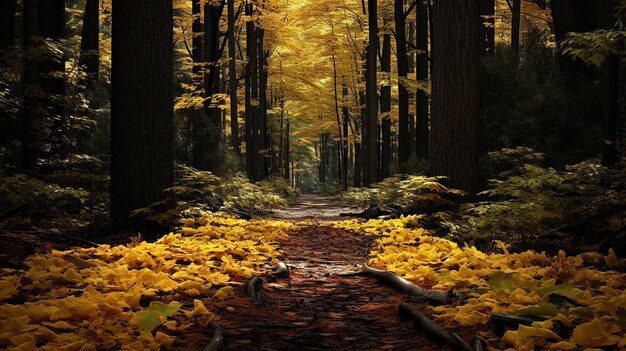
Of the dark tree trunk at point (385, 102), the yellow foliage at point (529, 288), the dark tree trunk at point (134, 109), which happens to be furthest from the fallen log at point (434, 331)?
the dark tree trunk at point (385, 102)

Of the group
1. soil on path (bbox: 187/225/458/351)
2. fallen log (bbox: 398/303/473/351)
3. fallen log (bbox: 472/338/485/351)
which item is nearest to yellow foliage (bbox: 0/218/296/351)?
soil on path (bbox: 187/225/458/351)

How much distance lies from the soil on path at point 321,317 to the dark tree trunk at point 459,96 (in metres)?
2.77

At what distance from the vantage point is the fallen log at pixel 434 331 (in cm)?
251

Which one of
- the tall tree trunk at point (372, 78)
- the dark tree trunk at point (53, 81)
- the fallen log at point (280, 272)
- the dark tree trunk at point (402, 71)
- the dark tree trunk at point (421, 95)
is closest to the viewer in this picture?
the fallen log at point (280, 272)

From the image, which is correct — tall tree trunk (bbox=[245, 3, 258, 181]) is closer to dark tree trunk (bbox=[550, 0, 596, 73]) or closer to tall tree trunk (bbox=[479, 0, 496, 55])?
tall tree trunk (bbox=[479, 0, 496, 55])

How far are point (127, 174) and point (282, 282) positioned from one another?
120 inches

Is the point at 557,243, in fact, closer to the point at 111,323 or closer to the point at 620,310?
the point at 620,310

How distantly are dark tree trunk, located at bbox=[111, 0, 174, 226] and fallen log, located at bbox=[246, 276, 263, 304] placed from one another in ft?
9.67

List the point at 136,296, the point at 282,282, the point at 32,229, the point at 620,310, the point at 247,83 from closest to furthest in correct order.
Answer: the point at 620,310
the point at 136,296
the point at 282,282
the point at 32,229
the point at 247,83

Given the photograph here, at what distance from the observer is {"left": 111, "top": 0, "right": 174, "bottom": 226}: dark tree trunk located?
6301 mm

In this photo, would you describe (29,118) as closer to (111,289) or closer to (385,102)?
(111,289)

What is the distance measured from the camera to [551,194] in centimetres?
574

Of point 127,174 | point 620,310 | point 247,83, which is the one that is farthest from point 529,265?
point 247,83

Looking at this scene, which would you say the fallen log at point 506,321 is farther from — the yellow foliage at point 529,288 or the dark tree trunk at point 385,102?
the dark tree trunk at point 385,102
